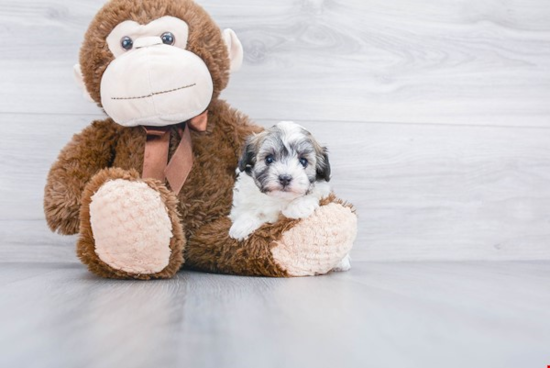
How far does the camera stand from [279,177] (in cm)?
116

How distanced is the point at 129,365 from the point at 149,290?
0.45m

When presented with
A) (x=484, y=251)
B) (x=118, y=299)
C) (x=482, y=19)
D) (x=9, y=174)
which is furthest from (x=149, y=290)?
(x=482, y=19)

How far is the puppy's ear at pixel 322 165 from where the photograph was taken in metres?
1.25

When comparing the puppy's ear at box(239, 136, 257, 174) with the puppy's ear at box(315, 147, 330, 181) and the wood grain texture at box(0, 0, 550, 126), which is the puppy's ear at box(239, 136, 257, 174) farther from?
the wood grain texture at box(0, 0, 550, 126)

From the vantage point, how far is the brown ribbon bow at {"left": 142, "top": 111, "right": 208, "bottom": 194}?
1.29 meters

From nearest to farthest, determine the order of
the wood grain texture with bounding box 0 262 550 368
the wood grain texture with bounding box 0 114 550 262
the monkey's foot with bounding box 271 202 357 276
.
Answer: the wood grain texture with bounding box 0 262 550 368
the monkey's foot with bounding box 271 202 357 276
the wood grain texture with bounding box 0 114 550 262

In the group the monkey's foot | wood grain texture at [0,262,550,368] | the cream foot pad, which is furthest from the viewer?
the monkey's foot

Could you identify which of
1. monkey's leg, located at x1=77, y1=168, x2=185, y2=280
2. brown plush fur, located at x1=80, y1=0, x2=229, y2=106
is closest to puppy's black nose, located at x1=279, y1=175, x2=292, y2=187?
monkey's leg, located at x1=77, y1=168, x2=185, y2=280

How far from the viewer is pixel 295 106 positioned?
1656 mm

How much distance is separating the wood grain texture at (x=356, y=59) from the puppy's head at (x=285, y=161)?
0.42 m

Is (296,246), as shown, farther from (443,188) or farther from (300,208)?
(443,188)

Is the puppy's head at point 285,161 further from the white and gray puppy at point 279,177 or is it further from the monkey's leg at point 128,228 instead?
the monkey's leg at point 128,228

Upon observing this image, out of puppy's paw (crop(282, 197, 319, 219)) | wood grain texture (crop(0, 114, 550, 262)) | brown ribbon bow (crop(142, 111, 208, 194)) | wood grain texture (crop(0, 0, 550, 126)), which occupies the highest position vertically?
wood grain texture (crop(0, 0, 550, 126))

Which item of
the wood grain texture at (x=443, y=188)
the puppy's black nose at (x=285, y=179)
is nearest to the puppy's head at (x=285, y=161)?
the puppy's black nose at (x=285, y=179)
